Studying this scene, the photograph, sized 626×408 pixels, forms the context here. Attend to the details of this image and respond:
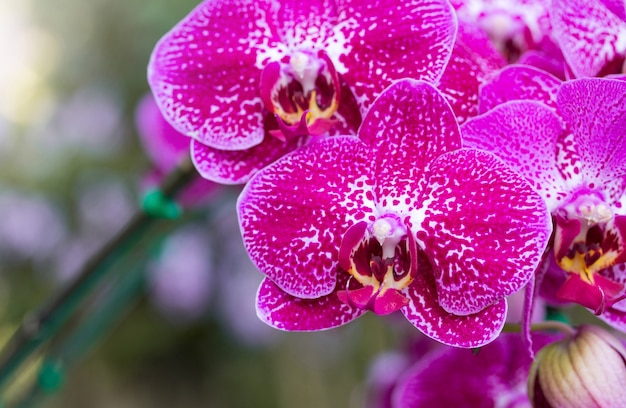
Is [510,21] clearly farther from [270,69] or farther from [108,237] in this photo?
[108,237]

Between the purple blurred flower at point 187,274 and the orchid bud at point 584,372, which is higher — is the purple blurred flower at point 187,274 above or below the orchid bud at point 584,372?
below

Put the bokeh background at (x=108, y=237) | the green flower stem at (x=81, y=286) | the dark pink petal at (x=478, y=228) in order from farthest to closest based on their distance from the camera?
the bokeh background at (x=108, y=237) < the green flower stem at (x=81, y=286) < the dark pink petal at (x=478, y=228)

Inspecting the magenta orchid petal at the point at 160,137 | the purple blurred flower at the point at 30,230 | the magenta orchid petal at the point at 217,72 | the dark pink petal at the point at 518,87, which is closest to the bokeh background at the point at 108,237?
the purple blurred flower at the point at 30,230

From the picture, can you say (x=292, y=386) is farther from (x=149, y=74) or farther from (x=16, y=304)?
(x=149, y=74)

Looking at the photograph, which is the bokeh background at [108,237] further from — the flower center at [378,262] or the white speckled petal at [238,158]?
the flower center at [378,262]

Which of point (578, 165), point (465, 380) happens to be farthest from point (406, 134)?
point (465, 380)

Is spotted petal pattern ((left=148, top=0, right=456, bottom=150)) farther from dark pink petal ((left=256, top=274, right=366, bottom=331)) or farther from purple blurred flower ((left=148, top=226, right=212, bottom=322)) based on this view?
purple blurred flower ((left=148, top=226, right=212, bottom=322))
